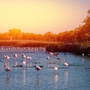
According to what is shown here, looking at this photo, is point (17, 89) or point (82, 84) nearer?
point (17, 89)

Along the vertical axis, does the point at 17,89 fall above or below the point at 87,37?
below

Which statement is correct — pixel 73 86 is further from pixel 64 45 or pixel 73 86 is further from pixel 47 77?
pixel 64 45

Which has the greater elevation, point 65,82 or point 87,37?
point 87,37

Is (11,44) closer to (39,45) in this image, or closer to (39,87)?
(39,45)

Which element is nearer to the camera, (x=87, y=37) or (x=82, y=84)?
(x=82, y=84)

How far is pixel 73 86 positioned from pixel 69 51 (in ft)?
151

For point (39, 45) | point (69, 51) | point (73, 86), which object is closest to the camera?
point (73, 86)

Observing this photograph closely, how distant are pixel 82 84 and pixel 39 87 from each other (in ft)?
13.7

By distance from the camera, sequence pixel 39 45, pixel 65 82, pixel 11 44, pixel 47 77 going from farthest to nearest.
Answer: pixel 11 44
pixel 39 45
pixel 47 77
pixel 65 82

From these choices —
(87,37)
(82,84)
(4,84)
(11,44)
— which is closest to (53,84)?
(82,84)

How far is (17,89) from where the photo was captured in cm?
1738

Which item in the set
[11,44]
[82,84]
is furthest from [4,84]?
[11,44]

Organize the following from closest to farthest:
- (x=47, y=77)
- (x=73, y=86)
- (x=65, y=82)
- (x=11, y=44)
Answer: (x=73, y=86) < (x=65, y=82) < (x=47, y=77) < (x=11, y=44)

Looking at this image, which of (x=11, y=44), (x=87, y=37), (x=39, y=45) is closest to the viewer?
(x=87, y=37)
